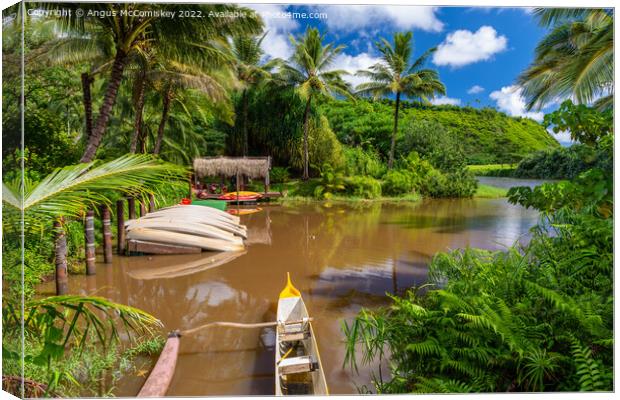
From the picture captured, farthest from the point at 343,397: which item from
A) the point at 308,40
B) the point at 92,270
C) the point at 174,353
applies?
the point at 92,270

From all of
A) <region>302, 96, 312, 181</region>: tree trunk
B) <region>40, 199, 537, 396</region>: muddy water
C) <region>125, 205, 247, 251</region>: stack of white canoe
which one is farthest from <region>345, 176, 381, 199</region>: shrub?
<region>125, 205, 247, 251</region>: stack of white canoe

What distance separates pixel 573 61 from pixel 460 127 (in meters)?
1.27

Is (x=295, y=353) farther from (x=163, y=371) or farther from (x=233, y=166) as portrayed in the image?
(x=233, y=166)

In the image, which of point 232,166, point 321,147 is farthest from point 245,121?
point 321,147

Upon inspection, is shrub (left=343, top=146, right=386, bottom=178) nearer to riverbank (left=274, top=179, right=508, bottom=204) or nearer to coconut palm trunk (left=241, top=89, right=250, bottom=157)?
riverbank (left=274, top=179, right=508, bottom=204)

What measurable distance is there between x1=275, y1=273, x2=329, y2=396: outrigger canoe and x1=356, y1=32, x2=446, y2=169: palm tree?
6.84 feet

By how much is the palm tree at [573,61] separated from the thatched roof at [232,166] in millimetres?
3379

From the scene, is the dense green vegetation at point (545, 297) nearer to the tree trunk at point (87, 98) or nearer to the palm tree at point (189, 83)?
the palm tree at point (189, 83)

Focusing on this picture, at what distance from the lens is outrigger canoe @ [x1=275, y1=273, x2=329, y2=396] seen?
9.62 ft

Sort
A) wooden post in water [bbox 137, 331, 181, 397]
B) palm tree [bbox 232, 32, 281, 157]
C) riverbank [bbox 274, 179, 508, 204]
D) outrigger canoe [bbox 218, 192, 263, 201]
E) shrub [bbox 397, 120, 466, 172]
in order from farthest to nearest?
outrigger canoe [bbox 218, 192, 263, 201] < riverbank [bbox 274, 179, 508, 204] < shrub [bbox 397, 120, 466, 172] < palm tree [bbox 232, 32, 281, 157] < wooden post in water [bbox 137, 331, 181, 397]

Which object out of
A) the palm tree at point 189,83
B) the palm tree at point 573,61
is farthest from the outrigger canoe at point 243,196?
the palm tree at point 573,61

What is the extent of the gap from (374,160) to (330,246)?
4.43ft

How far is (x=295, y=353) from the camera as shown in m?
3.46

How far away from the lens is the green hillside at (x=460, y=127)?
4.12m
